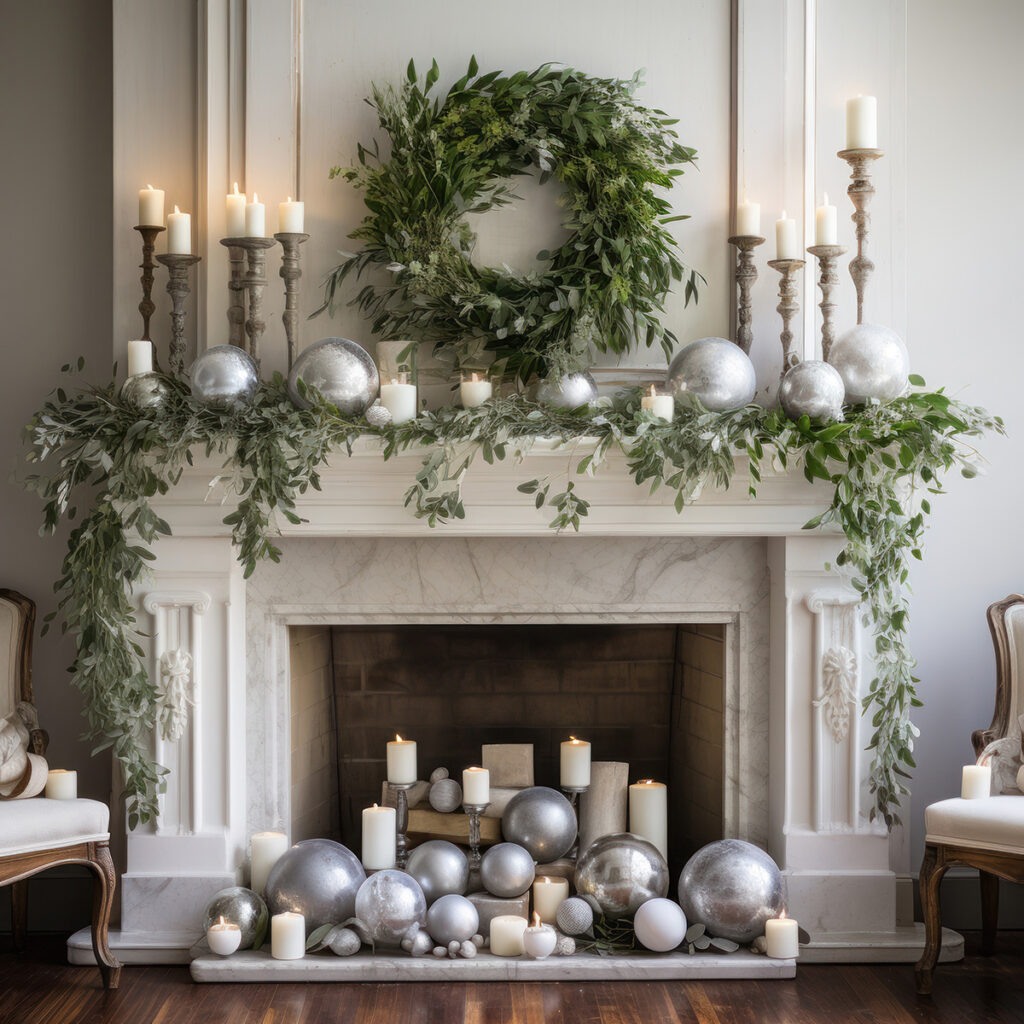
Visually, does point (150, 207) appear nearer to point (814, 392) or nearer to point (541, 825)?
point (814, 392)

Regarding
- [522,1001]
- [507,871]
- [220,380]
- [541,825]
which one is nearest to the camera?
[522,1001]

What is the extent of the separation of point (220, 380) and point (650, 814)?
65.4 inches

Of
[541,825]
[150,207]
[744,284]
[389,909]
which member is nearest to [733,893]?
[541,825]

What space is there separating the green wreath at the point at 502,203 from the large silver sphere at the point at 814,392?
0.39m

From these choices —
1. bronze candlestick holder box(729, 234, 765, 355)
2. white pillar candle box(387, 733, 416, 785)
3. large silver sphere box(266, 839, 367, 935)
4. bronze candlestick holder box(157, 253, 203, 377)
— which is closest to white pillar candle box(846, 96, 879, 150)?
bronze candlestick holder box(729, 234, 765, 355)

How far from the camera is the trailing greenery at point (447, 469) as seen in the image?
2641 millimetres

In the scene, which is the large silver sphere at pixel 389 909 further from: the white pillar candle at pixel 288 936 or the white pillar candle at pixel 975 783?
the white pillar candle at pixel 975 783

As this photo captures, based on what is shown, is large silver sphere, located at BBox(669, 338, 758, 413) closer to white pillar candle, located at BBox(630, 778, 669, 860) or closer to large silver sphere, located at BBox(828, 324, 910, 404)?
large silver sphere, located at BBox(828, 324, 910, 404)

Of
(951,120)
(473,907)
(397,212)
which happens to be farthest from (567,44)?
(473,907)

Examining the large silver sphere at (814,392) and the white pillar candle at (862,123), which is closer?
the large silver sphere at (814,392)

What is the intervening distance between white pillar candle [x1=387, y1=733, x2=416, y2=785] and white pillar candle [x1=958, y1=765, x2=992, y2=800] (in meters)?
1.46

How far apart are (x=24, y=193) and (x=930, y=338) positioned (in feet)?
8.71

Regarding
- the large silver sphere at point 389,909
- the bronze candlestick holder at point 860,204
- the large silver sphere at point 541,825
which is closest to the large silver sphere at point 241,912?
the large silver sphere at point 389,909

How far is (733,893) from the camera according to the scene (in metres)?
2.76
